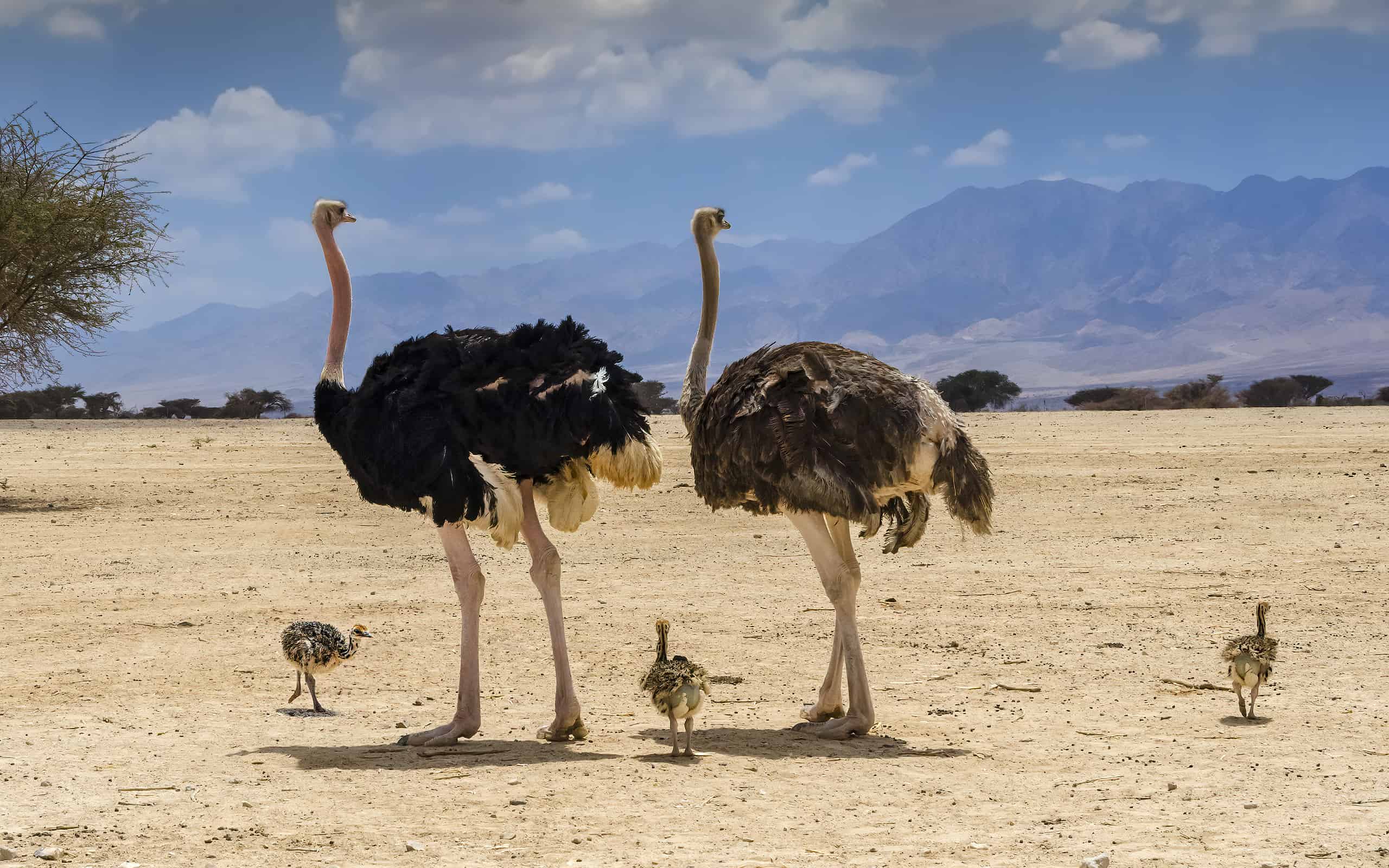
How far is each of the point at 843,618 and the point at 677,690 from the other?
44.3 inches

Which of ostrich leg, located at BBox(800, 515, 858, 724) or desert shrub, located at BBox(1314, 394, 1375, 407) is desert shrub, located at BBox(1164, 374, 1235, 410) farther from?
ostrich leg, located at BBox(800, 515, 858, 724)

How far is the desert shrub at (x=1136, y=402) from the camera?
42.8 meters

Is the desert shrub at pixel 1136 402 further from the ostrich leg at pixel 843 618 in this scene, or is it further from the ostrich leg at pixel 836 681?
the ostrich leg at pixel 843 618

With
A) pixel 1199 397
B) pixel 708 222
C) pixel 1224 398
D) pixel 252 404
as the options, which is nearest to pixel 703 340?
pixel 708 222

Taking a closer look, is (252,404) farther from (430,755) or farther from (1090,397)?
(430,755)

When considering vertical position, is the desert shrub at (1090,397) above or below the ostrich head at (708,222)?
above

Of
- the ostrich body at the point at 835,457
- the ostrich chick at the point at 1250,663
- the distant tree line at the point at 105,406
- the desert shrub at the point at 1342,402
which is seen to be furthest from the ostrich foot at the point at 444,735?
the distant tree line at the point at 105,406

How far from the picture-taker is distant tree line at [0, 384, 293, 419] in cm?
4597

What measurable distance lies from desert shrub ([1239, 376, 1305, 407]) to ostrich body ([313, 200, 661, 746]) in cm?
3983

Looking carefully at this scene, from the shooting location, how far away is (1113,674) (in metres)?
8.70

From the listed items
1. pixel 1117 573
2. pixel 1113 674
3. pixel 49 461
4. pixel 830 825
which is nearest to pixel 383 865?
pixel 830 825

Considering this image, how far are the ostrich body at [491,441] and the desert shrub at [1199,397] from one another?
34.0m

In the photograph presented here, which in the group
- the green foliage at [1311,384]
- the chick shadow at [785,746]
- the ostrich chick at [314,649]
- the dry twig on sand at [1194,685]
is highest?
the green foliage at [1311,384]

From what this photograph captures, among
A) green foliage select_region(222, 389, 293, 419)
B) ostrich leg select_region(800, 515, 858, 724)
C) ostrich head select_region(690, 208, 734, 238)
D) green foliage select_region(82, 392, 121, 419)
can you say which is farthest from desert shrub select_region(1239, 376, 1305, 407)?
ostrich leg select_region(800, 515, 858, 724)
